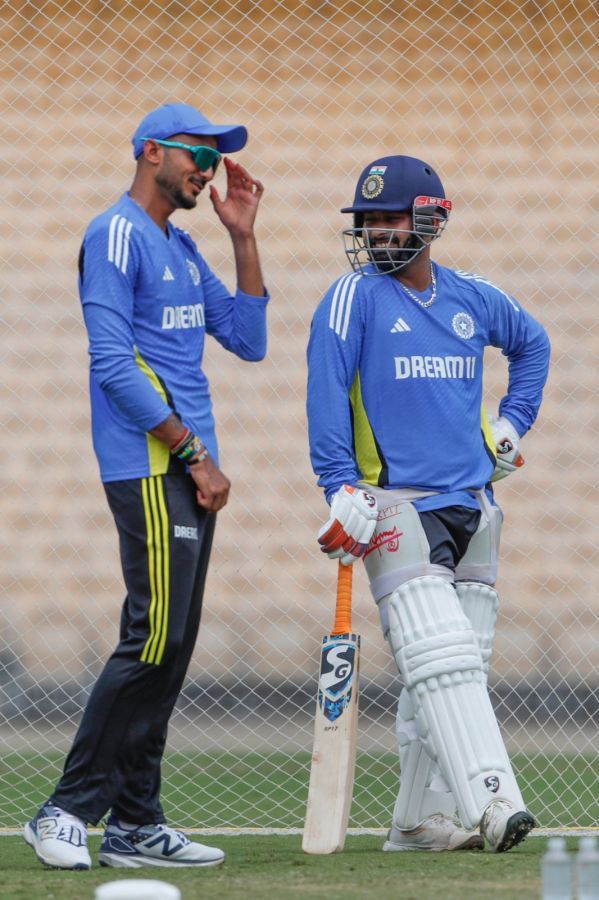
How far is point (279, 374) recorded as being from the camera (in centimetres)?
651

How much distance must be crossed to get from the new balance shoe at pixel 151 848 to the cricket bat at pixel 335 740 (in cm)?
24

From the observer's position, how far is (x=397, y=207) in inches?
137

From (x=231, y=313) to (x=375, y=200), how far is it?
1.29 ft

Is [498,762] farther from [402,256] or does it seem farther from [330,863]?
[402,256]

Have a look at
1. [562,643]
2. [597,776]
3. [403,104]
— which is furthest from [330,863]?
[403,104]

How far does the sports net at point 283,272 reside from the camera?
6.26 meters

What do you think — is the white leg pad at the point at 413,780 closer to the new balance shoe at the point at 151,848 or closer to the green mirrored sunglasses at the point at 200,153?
the new balance shoe at the point at 151,848

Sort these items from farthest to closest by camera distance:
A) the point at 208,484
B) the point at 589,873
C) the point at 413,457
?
1. the point at 413,457
2. the point at 208,484
3. the point at 589,873

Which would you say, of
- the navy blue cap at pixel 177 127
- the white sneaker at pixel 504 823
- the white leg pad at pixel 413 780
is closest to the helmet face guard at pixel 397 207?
the navy blue cap at pixel 177 127

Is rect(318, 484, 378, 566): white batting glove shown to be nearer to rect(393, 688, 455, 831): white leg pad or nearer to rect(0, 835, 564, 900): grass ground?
rect(393, 688, 455, 831): white leg pad

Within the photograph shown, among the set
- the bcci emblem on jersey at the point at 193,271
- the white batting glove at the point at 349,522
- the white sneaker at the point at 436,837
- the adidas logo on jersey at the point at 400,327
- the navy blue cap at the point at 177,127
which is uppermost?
the navy blue cap at the point at 177,127

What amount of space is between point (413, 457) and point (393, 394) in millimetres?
140

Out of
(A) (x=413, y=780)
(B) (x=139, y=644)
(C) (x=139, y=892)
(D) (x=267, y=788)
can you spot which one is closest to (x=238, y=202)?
(B) (x=139, y=644)

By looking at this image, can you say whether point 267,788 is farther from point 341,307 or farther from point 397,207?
point 397,207
